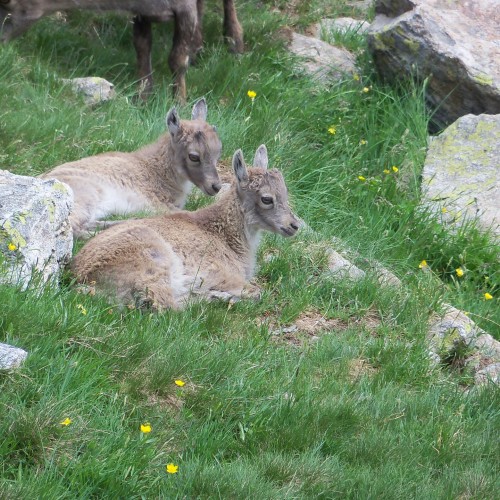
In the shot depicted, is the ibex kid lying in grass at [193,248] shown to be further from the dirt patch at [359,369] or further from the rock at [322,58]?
the rock at [322,58]

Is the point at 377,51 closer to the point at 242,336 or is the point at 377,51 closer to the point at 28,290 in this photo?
the point at 242,336

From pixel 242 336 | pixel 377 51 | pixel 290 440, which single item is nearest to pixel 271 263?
pixel 242 336

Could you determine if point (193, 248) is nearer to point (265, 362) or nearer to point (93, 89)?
point (265, 362)

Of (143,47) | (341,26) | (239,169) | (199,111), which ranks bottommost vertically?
(341,26)

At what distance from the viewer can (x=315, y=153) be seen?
37.9ft

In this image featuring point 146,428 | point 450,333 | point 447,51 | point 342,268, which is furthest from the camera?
point 447,51

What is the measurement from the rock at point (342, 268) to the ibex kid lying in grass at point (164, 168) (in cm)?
131

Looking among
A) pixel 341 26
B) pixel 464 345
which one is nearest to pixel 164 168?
pixel 464 345

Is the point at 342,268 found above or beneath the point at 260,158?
beneath

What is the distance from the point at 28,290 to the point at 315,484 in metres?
1.99

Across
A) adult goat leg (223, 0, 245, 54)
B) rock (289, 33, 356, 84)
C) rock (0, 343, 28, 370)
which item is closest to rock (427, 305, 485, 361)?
rock (0, 343, 28, 370)

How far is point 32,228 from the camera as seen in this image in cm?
662

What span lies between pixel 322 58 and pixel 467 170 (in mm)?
3205

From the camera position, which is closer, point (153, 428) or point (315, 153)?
point (153, 428)
